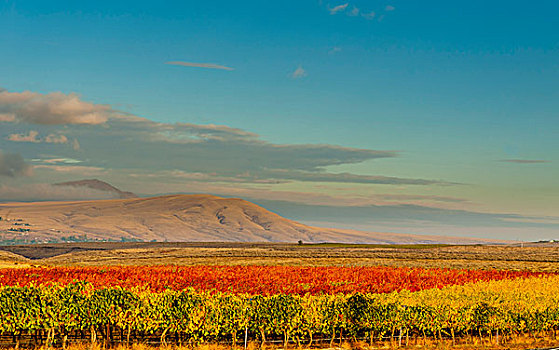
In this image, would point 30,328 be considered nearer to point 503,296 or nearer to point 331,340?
point 331,340

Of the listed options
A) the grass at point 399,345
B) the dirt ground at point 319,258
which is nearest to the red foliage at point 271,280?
the grass at point 399,345

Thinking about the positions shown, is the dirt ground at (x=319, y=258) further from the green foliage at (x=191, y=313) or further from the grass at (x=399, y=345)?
the grass at (x=399, y=345)

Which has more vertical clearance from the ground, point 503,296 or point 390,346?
point 503,296

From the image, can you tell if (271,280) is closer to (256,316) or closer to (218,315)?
(256,316)

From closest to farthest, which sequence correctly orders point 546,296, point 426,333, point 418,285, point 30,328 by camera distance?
1. point 30,328
2. point 426,333
3. point 546,296
4. point 418,285

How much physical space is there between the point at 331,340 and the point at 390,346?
9.84 ft

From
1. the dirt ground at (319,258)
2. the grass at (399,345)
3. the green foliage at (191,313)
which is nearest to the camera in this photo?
the green foliage at (191,313)

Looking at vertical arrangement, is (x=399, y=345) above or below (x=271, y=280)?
below

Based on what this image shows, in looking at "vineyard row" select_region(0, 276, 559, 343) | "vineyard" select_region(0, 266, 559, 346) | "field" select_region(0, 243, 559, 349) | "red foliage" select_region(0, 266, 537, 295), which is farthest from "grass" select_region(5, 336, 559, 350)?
"red foliage" select_region(0, 266, 537, 295)

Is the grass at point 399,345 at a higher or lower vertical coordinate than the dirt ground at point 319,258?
higher

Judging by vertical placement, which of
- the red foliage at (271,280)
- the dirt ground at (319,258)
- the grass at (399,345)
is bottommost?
the dirt ground at (319,258)

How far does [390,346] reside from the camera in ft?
93.2

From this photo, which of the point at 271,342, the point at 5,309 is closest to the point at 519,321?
the point at 271,342

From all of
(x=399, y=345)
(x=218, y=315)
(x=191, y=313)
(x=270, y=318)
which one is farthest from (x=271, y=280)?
(x=191, y=313)
